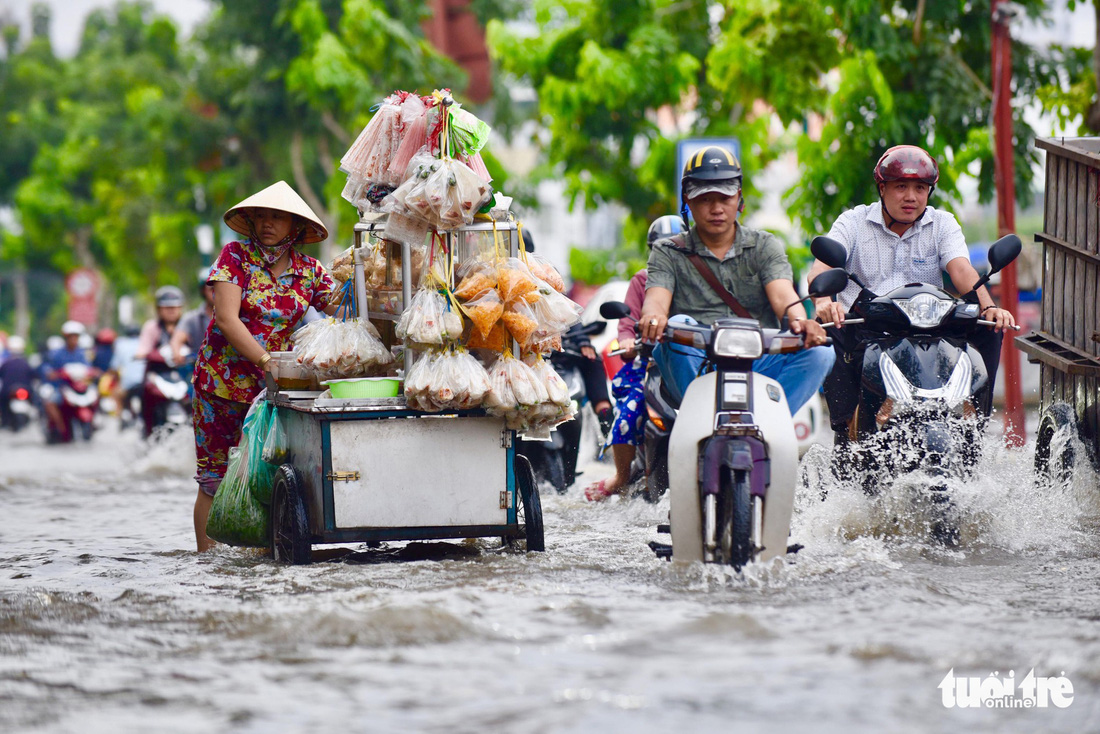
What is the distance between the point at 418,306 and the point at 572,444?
366cm

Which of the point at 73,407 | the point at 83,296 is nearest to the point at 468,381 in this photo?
the point at 73,407

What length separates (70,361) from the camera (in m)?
22.9

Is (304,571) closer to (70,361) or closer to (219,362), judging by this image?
(219,362)

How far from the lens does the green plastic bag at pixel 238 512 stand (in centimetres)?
684

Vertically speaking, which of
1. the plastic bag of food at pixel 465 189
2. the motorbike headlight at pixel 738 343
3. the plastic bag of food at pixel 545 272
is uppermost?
the plastic bag of food at pixel 465 189

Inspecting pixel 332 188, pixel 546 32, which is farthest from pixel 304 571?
pixel 332 188

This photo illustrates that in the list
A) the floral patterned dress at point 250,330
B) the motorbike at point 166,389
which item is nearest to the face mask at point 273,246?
the floral patterned dress at point 250,330

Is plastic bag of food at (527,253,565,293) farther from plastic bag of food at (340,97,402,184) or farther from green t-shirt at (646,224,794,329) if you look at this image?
plastic bag of food at (340,97,402,184)

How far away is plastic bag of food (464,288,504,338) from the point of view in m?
6.25

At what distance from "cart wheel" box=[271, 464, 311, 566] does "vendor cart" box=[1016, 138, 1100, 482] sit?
3737mm

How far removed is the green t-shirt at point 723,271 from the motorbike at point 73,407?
16.6 meters

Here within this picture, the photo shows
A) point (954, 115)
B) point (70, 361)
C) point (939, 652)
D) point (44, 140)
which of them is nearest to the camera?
point (939, 652)

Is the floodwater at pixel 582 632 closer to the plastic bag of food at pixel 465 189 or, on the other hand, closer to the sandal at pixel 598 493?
the plastic bag of food at pixel 465 189

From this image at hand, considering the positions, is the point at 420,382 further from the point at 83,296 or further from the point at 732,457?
the point at 83,296
